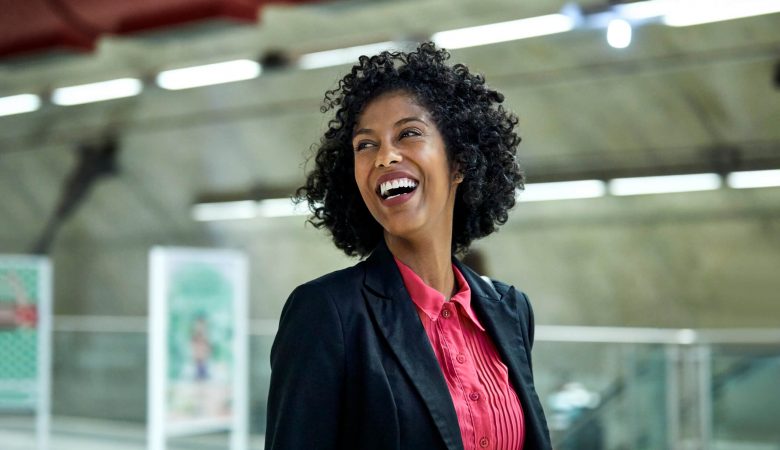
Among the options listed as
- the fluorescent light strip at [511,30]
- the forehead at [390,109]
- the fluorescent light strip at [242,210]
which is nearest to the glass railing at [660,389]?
the fluorescent light strip at [511,30]

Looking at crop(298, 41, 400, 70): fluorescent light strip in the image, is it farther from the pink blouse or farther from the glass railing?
the pink blouse

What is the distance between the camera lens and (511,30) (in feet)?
27.4

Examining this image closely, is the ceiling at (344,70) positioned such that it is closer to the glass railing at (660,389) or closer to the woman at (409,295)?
the glass railing at (660,389)

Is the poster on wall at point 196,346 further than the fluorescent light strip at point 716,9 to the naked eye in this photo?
No

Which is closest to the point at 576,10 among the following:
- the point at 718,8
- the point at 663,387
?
the point at 718,8

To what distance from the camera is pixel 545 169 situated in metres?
12.5

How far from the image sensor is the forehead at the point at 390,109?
66.8 inches

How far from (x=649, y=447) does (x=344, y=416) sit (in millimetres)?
4922

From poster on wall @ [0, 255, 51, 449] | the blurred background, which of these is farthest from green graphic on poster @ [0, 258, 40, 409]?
the blurred background

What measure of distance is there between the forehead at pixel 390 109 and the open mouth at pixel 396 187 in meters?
0.10

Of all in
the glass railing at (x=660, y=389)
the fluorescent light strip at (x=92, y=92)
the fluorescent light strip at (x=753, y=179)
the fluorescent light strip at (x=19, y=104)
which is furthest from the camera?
the fluorescent light strip at (x=19, y=104)

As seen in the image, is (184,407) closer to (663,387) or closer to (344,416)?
(663,387)

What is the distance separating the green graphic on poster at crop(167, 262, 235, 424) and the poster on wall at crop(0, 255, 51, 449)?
6.50 feet

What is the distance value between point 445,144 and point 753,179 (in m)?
10.3
